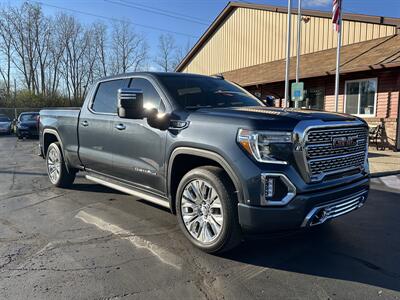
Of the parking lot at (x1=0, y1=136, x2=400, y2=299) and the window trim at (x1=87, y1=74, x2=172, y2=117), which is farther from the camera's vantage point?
the window trim at (x1=87, y1=74, x2=172, y2=117)

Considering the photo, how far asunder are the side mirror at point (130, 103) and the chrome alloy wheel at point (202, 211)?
42.5 inches

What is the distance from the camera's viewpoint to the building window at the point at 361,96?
46.9 feet

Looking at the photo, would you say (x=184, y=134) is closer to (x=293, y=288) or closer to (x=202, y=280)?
(x=202, y=280)

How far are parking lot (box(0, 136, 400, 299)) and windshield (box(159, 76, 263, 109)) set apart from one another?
5.21ft

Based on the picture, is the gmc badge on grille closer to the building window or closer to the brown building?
the brown building

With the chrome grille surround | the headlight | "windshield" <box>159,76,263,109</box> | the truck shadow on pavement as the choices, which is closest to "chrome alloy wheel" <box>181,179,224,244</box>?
the truck shadow on pavement

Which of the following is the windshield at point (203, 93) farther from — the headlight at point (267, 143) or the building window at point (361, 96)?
the building window at point (361, 96)

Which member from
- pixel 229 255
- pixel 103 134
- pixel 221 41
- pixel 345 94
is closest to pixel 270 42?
pixel 221 41

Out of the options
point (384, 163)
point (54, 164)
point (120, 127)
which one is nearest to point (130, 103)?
point (120, 127)

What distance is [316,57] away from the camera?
18078 mm

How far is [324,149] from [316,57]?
15763 mm

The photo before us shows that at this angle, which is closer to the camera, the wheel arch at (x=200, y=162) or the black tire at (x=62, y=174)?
the wheel arch at (x=200, y=162)

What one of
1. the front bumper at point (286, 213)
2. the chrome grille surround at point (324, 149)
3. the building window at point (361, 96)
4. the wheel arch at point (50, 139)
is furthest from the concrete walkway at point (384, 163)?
the wheel arch at point (50, 139)

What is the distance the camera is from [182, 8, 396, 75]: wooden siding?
17.0 meters
